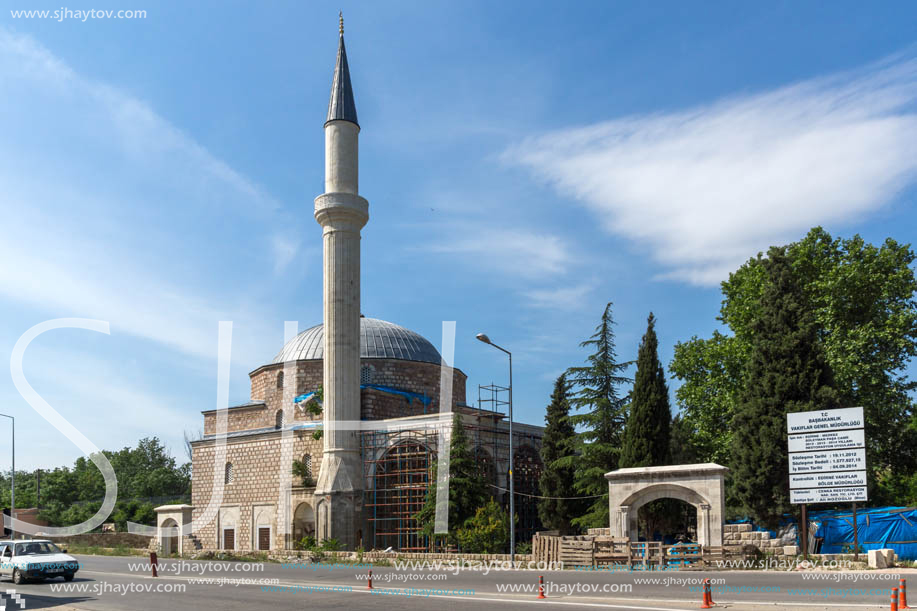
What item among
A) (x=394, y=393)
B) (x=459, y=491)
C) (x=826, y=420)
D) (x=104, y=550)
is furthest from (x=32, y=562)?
(x=104, y=550)

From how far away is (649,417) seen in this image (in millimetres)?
28844

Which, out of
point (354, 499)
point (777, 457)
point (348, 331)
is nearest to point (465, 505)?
point (354, 499)

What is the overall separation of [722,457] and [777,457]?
24.5 ft

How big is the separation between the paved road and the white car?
31cm

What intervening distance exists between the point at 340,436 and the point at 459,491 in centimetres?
629

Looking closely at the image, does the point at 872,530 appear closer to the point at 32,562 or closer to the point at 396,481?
the point at 396,481

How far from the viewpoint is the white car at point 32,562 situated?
64.6 feet

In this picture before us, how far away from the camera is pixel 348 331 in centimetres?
3462

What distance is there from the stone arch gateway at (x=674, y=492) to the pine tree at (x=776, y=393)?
160 inches

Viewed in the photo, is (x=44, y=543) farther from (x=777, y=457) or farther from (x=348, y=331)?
(x=777, y=457)

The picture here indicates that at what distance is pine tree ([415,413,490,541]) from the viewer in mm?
30609

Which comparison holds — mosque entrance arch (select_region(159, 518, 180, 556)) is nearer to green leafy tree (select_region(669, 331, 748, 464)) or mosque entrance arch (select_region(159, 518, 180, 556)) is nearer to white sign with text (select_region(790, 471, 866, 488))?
green leafy tree (select_region(669, 331, 748, 464))

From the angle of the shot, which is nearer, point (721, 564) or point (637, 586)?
point (637, 586)

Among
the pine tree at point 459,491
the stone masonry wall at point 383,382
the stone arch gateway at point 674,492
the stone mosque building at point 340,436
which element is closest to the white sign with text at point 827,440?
the stone arch gateway at point 674,492
